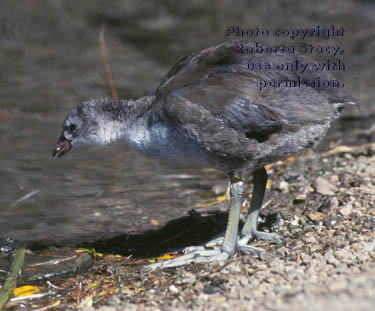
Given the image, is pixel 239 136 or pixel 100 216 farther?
pixel 100 216

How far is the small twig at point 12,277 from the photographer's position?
Answer: 5099 mm

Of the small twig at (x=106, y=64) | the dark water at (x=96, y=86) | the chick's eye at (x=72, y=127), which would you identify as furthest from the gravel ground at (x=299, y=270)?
the small twig at (x=106, y=64)

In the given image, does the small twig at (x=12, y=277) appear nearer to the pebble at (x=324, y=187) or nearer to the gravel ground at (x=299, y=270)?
the gravel ground at (x=299, y=270)

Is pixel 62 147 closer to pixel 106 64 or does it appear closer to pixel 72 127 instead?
pixel 72 127

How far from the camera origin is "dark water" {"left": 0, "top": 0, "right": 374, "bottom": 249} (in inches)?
280

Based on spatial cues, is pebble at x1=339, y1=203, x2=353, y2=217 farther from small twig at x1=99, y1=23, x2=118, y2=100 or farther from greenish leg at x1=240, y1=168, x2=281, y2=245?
small twig at x1=99, y1=23, x2=118, y2=100

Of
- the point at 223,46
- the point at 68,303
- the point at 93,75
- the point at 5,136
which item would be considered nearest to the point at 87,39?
the point at 93,75

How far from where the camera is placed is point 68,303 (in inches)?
197

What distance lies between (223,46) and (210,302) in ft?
8.45

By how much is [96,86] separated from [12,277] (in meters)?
6.00

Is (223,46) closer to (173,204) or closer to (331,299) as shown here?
(173,204)

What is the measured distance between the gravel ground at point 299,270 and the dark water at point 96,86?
1.56m

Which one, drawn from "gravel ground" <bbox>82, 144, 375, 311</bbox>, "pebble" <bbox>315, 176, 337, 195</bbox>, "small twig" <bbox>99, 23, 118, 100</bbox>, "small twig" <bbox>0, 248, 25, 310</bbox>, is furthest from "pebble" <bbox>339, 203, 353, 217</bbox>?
"small twig" <bbox>99, 23, 118, 100</bbox>

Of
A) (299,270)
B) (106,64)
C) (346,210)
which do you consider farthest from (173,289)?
(106,64)
